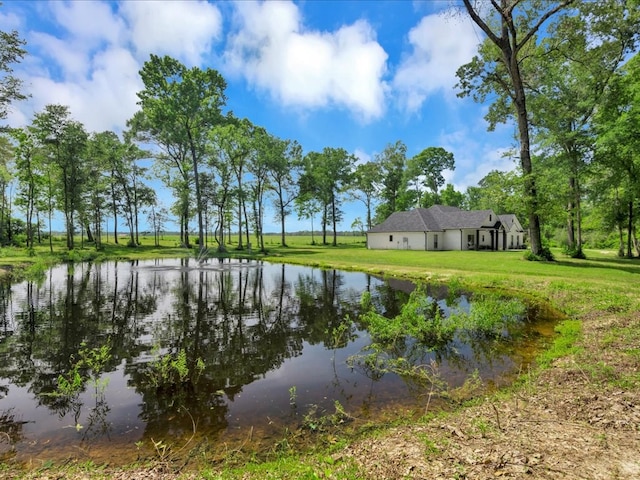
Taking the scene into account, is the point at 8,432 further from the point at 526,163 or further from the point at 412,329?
the point at 526,163

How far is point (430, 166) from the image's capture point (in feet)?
181

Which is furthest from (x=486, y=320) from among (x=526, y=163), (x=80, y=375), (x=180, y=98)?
(x=180, y=98)

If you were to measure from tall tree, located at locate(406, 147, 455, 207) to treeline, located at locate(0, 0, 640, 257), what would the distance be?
0.21 metres

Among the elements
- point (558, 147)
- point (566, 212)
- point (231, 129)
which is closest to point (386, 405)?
point (566, 212)

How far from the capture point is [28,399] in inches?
210

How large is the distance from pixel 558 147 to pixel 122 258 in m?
39.9

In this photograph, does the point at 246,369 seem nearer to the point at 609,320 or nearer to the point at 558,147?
the point at 609,320

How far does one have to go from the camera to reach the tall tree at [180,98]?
31.8 m

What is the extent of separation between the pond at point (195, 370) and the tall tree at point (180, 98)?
24749 mm

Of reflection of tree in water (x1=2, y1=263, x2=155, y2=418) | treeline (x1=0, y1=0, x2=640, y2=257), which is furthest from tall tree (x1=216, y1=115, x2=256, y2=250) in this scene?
reflection of tree in water (x1=2, y1=263, x2=155, y2=418)

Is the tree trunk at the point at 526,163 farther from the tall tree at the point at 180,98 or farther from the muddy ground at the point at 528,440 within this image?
the tall tree at the point at 180,98

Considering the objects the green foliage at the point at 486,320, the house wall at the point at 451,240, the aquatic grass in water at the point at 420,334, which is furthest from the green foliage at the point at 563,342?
the house wall at the point at 451,240

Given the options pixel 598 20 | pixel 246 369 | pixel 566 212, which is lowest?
pixel 246 369

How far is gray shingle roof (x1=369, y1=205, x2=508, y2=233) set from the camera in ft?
131
